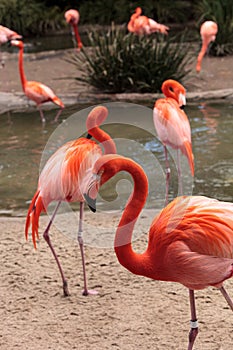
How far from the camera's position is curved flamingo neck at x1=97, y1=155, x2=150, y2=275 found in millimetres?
2545

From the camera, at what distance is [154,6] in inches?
704

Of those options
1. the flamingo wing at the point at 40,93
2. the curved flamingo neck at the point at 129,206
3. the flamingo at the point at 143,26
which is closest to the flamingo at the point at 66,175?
the curved flamingo neck at the point at 129,206

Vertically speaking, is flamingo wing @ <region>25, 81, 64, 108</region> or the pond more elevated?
flamingo wing @ <region>25, 81, 64, 108</region>

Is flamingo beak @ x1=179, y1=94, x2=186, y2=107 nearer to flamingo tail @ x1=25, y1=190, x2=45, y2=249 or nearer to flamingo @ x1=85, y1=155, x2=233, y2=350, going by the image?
flamingo tail @ x1=25, y1=190, x2=45, y2=249

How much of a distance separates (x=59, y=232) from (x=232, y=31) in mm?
8172

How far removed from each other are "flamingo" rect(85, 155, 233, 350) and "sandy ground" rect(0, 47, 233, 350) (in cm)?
50

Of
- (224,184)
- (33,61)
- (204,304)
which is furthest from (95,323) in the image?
(33,61)

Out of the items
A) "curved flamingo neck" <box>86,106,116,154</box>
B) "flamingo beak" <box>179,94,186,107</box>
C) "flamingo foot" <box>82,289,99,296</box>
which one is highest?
"curved flamingo neck" <box>86,106,116,154</box>

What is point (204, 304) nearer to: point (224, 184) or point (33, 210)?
point (33, 210)

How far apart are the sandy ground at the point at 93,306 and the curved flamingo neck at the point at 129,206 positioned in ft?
1.80

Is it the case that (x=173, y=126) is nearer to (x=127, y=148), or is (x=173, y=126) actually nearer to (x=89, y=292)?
(x=127, y=148)

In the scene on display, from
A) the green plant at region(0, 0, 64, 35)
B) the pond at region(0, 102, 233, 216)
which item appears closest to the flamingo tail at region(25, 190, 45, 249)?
the pond at region(0, 102, 233, 216)

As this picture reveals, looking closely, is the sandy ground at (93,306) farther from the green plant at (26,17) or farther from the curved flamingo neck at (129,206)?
the green plant at (26,17)

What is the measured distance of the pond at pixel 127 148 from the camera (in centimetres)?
501
